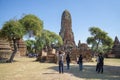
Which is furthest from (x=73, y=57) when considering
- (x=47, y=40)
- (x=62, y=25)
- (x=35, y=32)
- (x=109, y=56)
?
(x=62, y=25)

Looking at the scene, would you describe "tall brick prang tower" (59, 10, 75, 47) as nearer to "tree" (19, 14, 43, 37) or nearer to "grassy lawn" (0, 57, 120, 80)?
"tree" (19, 14, 43, 37)

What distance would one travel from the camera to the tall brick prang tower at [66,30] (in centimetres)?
8647

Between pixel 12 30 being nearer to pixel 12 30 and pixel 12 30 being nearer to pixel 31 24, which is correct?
pixel 12 30

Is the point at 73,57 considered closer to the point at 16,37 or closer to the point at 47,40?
the point at 16,37

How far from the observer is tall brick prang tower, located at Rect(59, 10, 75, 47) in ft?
284

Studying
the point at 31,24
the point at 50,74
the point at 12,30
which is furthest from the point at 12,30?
the point at 50,74

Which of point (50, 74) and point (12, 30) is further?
point (12, 30)

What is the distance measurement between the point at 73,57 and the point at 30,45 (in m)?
66.5

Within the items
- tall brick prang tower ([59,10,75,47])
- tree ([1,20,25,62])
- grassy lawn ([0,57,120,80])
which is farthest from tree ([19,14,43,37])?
tall brick prang tower ([59,10,75,47])

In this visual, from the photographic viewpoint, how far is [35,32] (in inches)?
1544

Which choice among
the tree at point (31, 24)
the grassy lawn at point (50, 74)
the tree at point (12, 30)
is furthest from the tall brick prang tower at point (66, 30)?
the grassy lawn at point (50, 74)

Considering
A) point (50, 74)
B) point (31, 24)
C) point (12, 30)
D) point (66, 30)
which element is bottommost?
point (50, 74)

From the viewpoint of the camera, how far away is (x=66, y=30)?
292 ft

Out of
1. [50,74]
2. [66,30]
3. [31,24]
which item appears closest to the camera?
[50,74]
